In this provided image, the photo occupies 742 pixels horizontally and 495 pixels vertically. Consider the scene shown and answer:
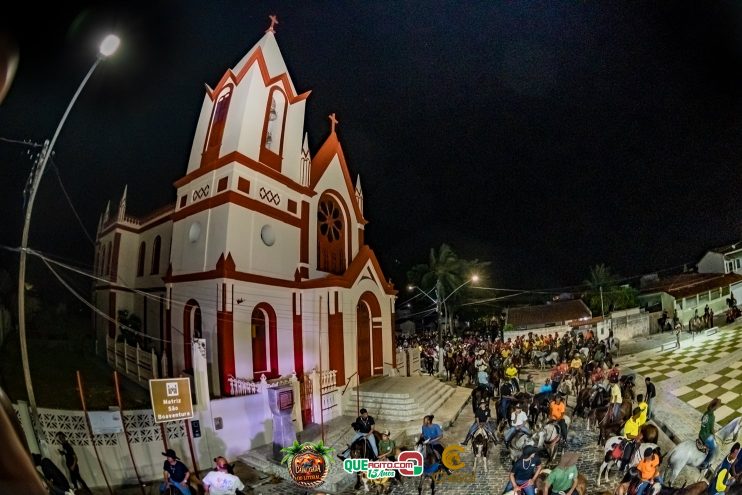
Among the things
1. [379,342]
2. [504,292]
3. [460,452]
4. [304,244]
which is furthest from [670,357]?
[304,244]

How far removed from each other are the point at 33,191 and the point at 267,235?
1.08 meters

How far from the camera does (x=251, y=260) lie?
202 cm

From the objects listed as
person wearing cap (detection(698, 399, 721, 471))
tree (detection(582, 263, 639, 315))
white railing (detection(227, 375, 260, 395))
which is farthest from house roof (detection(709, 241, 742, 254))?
white railing (detection(227, 375, 260, 395))

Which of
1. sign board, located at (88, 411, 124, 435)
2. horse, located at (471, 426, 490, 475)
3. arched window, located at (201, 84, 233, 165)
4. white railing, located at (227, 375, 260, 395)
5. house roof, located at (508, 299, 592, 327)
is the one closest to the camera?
sign board, located at (88, 411, 124, 435)

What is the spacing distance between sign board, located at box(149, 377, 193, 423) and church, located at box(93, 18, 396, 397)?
0.06 meters

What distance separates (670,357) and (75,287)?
10.7 ft

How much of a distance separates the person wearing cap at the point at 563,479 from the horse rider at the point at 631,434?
1.01ft

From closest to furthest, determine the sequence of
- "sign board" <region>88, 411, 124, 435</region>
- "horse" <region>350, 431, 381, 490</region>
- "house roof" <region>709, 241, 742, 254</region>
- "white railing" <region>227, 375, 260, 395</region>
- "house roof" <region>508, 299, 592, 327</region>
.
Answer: "sign board" <region>88, 411, 124, 435</region> → "white railing" <region>227, 375, 260, 395</region> → "horse" <region>350, 431, 381, 490</region> → "house roof" <region>508, 299, 592, 327</region> → "house roof" <region>709, 241, 742, 254</region>

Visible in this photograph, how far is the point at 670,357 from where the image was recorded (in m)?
2.52

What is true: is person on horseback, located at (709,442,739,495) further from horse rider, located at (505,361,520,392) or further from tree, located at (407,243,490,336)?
tree, located at (407,243,490,336)

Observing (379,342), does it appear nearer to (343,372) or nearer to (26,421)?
(343,372)

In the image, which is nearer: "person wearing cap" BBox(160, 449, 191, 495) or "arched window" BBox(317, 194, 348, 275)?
"person wearing cap" BBox(160, 449, 191, 495)

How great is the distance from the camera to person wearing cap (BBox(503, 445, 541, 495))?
222 centimetres

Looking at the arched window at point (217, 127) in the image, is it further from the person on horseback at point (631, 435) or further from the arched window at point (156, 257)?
the person on horseback at point (631, 435)
